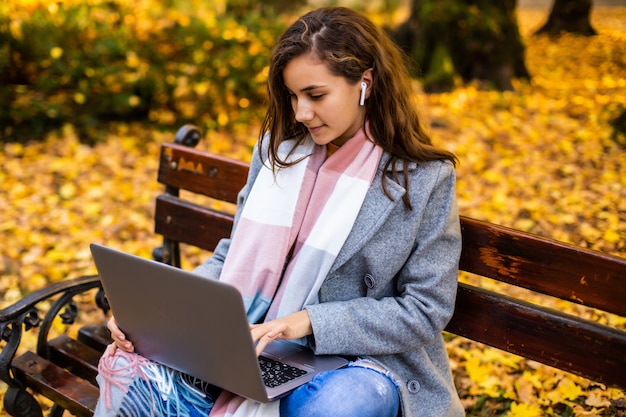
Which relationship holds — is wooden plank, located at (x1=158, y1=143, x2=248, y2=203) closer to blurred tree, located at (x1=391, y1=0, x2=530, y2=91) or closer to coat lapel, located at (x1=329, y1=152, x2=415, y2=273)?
coat lapel, located at (x1=329, y1=152, x2=415, y2=273)

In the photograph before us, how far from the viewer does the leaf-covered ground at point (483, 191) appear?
290 centimetres

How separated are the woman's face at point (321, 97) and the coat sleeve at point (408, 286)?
303 mm

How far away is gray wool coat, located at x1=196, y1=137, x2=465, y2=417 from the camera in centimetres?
195

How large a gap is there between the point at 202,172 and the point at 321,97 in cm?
90

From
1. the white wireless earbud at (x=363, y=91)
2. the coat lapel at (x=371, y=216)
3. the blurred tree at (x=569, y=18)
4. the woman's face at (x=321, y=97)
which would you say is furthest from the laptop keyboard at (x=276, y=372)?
the blurred tree at (x=569, y=18)

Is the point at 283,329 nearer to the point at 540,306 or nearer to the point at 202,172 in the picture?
the point at 540,306

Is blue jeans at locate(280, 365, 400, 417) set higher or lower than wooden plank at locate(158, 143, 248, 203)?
lower

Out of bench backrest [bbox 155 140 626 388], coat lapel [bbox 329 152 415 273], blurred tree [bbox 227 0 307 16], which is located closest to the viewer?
bench backrest [bbox 155 140 626 388]

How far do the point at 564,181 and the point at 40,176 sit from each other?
3.87 metres

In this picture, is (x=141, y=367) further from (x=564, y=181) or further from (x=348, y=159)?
(x=564, y=181)

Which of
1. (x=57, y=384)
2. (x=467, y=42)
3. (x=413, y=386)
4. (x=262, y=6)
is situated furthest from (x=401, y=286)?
(x=262, y=6)

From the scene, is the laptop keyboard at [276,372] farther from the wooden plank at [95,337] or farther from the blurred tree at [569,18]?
the blurred tree at [569,18]

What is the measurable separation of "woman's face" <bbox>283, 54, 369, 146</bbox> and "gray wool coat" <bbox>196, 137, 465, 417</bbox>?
192mm

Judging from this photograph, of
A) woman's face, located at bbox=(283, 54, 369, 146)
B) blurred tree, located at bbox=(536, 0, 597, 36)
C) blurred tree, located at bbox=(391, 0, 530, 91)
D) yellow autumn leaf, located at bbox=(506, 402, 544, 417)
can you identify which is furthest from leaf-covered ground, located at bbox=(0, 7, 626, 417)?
blurred tree, located at bbox=(536, 0, 597, 36)
